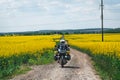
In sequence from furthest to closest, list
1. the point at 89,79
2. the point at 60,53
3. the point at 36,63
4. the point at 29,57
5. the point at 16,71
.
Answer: the point at 29,57 → the point at 36,63 → the point at 60,53 → the point at 16,71 → the point at 89,79

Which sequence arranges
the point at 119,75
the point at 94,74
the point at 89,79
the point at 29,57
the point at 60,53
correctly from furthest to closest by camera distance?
the point at 29,57
the point at 60,53
the point at 94,74
the point at 89,79
the point at 119,75

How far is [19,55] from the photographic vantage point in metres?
26.2

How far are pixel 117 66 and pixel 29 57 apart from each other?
12020 mm

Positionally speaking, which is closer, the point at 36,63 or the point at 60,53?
the point at 60,53

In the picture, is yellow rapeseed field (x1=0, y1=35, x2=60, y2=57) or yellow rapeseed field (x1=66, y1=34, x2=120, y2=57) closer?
yellow rapeseed field (x1=66, y1=34, x2=120, y2=57)

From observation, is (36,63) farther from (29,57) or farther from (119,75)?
(119,75)

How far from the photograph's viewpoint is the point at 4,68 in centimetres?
2073

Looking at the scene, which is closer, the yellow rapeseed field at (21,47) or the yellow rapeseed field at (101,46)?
the yellow rapeseed field at (101,46)

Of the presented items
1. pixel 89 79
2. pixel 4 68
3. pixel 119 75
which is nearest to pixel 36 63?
pixel 4 68

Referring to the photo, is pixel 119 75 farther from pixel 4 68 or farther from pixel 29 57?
pixel 29 57

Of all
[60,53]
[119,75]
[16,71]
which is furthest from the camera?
[60,53]

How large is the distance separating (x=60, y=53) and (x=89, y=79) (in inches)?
263

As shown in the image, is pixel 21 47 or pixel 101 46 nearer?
pixel 21 47

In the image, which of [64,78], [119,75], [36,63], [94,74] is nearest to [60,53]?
[36,63]
